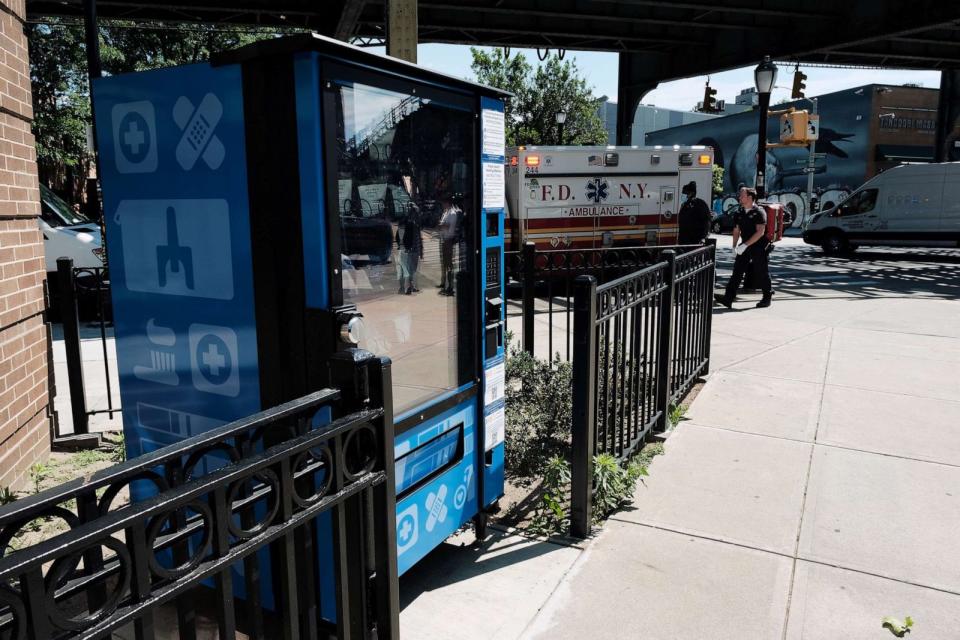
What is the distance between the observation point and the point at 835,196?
125 ft

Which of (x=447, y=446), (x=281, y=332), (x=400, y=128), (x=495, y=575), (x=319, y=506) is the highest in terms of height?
(x=400, y=128)

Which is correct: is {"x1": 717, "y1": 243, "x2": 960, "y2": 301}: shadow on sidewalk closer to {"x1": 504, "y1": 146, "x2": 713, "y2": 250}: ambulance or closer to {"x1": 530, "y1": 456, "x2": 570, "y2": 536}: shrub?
{"x1": 504, "y1": 146, "x2": 713, "y2": 250}: ambulance

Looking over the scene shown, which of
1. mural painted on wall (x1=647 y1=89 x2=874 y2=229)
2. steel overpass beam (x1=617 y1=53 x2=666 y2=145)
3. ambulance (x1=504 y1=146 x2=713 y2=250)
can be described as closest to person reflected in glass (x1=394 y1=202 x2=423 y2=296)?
ambulance (x1=504 y1=146 x2=713 y2=250)

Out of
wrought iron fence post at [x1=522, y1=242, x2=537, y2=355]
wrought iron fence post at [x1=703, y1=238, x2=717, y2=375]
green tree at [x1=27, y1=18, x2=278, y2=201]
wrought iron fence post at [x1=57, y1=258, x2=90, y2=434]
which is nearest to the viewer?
wrought iron fence post at [x1=57, y1=258, x2=90, y2=434]

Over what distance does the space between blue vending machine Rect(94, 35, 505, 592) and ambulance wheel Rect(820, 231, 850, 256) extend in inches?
862

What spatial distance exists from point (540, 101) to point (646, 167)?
1916cm

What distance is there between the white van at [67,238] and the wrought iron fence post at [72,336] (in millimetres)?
5996

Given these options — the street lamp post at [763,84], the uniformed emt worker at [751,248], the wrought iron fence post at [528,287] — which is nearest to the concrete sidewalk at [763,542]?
the wrought iron fence post at [528,287]

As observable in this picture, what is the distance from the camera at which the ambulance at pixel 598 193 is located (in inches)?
553

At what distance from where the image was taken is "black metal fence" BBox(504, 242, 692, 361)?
565cm

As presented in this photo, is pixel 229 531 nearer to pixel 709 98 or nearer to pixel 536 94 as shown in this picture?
pixel 709 98

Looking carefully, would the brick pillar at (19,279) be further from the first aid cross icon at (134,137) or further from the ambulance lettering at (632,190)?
the ambulance lettering at (632,190)

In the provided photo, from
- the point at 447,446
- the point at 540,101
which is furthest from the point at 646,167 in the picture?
the point at 540,101

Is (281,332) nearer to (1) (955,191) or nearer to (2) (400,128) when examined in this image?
(2) (400,128)
